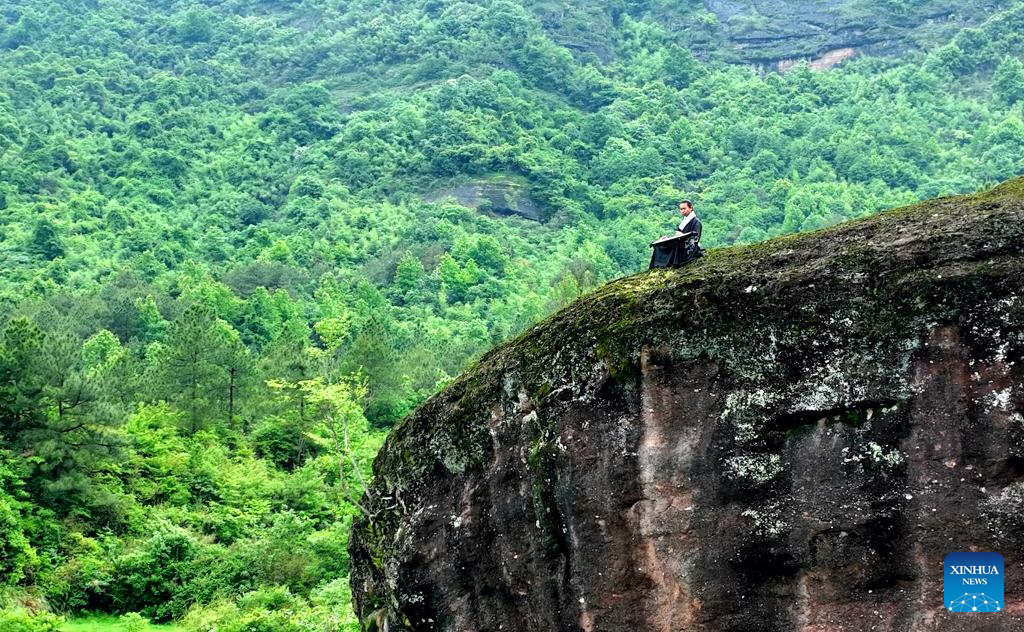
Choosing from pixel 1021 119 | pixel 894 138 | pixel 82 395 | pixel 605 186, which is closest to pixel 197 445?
pixel 82 395

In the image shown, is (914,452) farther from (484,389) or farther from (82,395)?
(82,395)

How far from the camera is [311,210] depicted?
4624 inches

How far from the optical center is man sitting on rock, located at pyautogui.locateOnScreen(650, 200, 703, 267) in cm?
1630

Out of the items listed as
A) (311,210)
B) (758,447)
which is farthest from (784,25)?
(758,447)

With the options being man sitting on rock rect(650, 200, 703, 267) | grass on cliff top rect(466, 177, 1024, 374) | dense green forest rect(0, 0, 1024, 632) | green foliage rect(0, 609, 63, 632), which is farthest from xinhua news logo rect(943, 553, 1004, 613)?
green foliage rect(0, 609, 63, 632)

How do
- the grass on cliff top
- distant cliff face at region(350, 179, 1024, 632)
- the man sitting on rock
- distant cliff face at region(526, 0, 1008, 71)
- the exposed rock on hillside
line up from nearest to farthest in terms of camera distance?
distant cliff face at region(350, 179, 1024, 632) → the grass on cliff top → the man sitting on rock → the exposed rock on hillside → distant cliff face at region(526, 0, 1008, 71)

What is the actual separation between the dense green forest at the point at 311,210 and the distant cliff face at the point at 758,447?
3248mm

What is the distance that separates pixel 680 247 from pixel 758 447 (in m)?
3.41

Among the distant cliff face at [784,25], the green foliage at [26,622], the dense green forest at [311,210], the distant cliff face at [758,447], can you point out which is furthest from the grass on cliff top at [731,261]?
the distant cliff face at [784,25]

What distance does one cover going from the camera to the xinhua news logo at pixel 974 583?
1298 cm

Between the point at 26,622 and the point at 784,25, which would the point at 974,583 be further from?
the point at 784,25

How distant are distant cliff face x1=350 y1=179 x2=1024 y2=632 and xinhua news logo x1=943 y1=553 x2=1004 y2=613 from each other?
12cm

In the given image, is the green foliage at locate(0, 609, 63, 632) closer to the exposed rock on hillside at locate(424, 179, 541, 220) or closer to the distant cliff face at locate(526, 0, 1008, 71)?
the exposed rock on hillside at locate(424, 179, 541, 220)

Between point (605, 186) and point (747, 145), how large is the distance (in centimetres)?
2078
